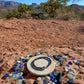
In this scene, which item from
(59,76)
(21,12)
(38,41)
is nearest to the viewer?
(59,76)

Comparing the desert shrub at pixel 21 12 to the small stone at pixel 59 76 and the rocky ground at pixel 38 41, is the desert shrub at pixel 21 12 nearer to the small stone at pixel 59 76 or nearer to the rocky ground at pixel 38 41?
the rocky ground at pixel 38 41

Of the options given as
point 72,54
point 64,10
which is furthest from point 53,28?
point 64,10

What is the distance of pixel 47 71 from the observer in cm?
210

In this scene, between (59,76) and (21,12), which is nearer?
(59,76)

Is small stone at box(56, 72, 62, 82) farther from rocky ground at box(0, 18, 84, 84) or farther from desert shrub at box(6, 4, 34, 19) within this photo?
desert shrub at box(6, 4, 34, 19)

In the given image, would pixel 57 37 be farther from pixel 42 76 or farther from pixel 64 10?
pixel 64 10

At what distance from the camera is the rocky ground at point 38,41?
286 centimetres

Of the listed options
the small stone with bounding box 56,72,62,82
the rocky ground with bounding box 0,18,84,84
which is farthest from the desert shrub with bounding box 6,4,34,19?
the small stone with bounding box 56,72,62,82

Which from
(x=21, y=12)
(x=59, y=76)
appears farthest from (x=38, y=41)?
(x=21, y=12)

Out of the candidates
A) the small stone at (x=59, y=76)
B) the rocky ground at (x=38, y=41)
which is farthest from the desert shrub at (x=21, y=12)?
Answer: the small stone at (x=59, y=76)

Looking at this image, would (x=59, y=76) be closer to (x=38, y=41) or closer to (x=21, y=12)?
(x=38, y=41)

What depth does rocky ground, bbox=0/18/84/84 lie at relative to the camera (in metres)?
2.86

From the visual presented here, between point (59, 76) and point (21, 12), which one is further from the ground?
point (21, 12)

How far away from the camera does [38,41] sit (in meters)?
3.96
